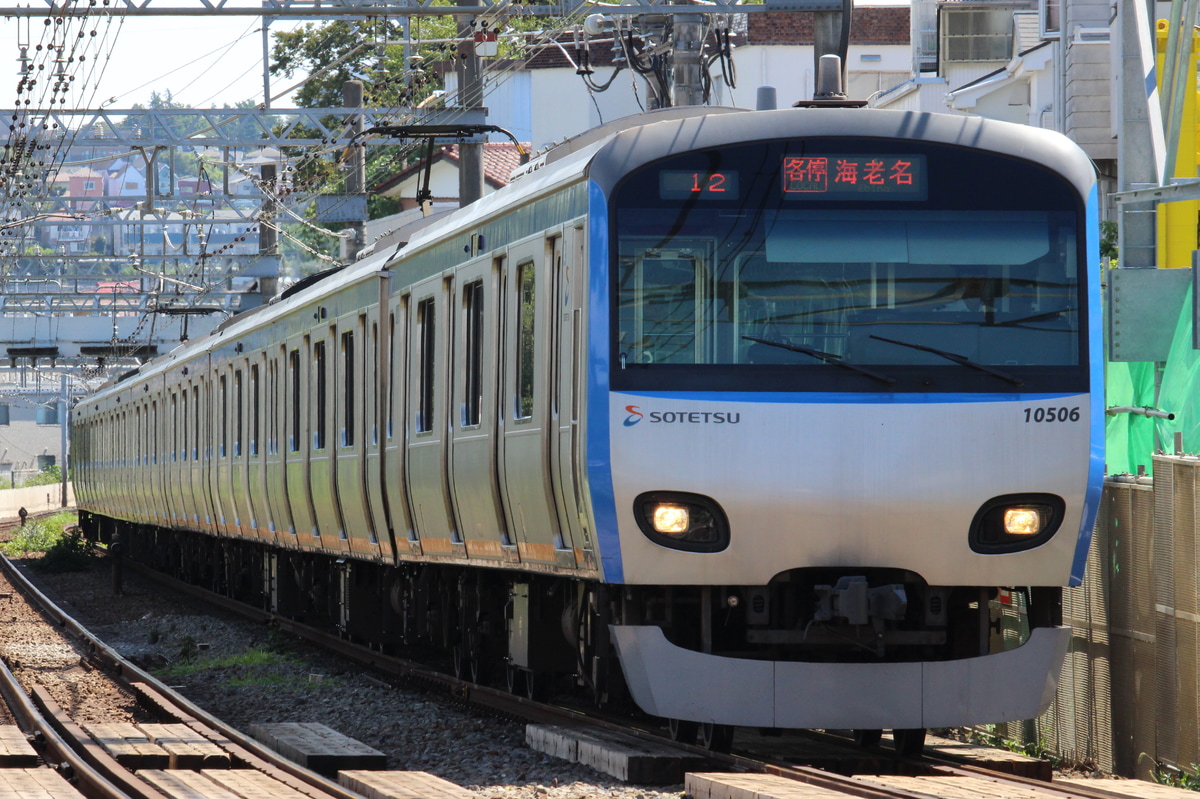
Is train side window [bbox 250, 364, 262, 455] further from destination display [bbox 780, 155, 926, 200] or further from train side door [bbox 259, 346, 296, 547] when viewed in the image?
destination display [bbox 780, 155, 926, 200]

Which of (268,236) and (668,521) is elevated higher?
(268,236)

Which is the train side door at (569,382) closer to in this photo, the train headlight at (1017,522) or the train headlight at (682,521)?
the train headlight at (682,521)

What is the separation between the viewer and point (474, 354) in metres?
10.5

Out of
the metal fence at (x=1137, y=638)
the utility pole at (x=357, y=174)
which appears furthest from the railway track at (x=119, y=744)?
the utility pole at (x=357, y=174)

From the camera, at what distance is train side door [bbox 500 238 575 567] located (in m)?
9.02

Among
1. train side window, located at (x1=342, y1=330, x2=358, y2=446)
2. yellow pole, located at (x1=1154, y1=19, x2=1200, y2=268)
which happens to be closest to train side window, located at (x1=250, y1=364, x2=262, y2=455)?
train side window, located at (x1=342, y1=330, x2=358, y2=446)

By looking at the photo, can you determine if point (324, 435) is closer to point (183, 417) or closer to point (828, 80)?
point (828, 80)

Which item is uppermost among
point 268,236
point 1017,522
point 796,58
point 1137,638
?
point 796,58

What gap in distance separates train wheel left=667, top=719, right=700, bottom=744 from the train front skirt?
37.0 inches

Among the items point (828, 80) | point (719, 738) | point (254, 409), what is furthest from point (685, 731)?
point (254, 409)

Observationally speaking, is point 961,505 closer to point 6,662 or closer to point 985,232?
point 985,232

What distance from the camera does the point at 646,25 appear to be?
1842 cm

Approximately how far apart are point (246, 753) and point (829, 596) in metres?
3.29

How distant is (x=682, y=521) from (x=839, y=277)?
1.28m
